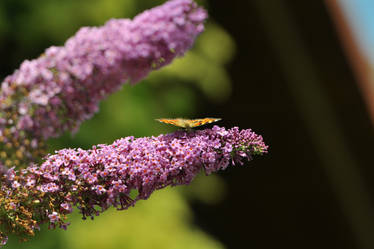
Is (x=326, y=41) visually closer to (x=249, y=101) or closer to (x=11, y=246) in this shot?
(x=249, y=101)

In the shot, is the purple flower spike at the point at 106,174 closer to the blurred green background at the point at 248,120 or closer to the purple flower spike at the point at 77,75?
the purple flower spike at the point at 77,75

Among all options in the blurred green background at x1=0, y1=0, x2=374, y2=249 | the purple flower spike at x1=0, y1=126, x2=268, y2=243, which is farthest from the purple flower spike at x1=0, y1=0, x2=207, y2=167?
the blurred green background at x1=0, y1=0, x2=374, y2=249

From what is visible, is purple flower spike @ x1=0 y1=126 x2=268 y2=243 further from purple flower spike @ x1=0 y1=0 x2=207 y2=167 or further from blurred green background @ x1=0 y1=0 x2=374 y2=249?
blurred green background @ x1=0 y1=0 x2=374 y2=249

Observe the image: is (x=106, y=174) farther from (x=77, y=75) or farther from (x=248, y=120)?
(x=248, y=120)

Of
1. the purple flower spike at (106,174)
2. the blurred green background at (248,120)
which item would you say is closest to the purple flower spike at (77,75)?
the purple flower spike at (106,174)

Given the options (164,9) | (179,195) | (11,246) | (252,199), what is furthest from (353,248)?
(164,9)
